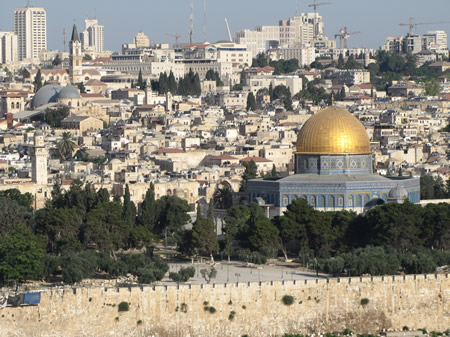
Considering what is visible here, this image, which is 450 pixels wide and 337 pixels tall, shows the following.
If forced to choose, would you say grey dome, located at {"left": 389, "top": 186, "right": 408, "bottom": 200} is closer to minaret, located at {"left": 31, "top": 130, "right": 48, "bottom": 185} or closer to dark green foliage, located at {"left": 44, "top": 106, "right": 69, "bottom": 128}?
minaret, located at {"left": 31, "top": 130, "right": 48, "bottom": 185}

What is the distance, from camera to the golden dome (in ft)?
158

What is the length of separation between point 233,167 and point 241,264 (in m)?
24.3

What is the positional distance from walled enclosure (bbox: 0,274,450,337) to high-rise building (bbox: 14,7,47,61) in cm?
15606

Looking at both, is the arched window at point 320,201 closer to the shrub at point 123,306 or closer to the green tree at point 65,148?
the shrub at point 123,306

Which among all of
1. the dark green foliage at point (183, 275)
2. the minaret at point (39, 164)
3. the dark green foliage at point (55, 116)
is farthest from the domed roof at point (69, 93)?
the dark green foliage at point (183, 275)

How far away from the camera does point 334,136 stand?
48.1m

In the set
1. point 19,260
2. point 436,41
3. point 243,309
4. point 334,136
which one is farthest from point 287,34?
point 243,309

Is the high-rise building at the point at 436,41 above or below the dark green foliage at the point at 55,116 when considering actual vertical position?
above

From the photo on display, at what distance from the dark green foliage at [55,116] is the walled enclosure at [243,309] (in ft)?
170

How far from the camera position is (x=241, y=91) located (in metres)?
108

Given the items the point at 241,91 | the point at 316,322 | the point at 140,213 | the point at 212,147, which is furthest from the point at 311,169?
→ the point at 241,91

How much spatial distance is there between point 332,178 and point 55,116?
41.6 m

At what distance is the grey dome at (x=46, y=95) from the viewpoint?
96.1 metres

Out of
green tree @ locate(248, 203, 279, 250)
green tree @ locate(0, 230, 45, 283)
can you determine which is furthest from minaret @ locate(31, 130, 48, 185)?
green tree @ locate(0, 230, 45, 283)
